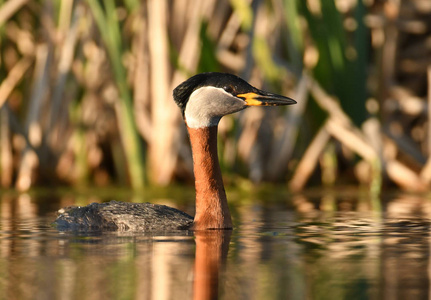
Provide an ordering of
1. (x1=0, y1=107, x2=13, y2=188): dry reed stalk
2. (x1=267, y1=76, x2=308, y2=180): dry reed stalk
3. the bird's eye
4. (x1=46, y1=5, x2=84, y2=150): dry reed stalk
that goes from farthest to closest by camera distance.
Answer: (x1=0, y1=107, x2=13, y2=188): dry reed stalk < (x1=46, y1=5, x2=84, y2=150): dry reed stalk < (x1=267, y1=76, x2=308, y2=180): dry reed stalk < the bird's eye

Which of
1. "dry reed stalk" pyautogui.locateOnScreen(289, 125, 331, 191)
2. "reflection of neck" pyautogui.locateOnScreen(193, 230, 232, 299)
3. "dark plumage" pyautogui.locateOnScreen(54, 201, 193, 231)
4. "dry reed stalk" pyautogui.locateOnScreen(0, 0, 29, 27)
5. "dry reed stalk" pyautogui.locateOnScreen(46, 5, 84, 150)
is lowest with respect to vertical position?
"reflection of neck" pyautogui.locateOnScreen(193, 230, 232, 299)

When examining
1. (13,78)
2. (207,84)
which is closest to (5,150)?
(13,78)

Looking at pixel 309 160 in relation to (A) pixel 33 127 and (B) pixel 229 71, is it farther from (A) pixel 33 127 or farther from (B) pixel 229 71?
(A) pixel 33 127

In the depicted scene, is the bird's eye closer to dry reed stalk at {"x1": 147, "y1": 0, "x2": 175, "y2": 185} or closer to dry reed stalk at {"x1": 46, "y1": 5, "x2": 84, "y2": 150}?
dry reed stalk at {"x1": 147, "y1": 0, "x2": 175, "y2": 185}

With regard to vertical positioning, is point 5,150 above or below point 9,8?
below

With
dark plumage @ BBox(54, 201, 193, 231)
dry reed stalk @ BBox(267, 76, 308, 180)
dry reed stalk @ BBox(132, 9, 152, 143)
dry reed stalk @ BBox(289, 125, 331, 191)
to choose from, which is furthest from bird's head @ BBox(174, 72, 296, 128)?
dry reed stalk @ BBox(132, 9, 152, 143)

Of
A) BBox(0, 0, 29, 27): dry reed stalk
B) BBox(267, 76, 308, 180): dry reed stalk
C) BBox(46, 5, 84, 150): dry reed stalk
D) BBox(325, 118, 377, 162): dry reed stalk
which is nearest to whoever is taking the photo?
BBox(325, 118, 377, 162): dry reed stalk

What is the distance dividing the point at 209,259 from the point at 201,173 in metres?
1.53

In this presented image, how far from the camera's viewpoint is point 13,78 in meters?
10.3

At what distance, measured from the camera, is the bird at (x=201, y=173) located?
19.8 feet

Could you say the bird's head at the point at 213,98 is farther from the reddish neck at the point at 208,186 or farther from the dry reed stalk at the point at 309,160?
the dry reed stalk at the point at 309,160

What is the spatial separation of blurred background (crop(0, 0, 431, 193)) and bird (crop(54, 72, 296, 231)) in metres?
3.02

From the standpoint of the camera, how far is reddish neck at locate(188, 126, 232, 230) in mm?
6031

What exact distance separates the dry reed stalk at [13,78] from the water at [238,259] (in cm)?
312
